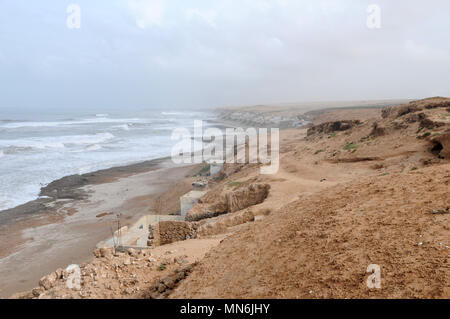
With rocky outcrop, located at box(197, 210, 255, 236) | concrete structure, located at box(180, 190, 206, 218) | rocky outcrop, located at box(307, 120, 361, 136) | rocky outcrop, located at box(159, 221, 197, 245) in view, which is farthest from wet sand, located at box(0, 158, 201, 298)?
rocky outcrop, located at box(307, 120, 361, 136)

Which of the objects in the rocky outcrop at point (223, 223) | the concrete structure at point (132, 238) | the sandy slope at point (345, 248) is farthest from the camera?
the concrete structure at point (132, 238)

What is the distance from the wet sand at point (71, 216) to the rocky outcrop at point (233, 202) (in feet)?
14.5

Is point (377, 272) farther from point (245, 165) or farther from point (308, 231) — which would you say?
point (245, 165)

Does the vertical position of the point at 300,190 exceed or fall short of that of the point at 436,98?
it falls short

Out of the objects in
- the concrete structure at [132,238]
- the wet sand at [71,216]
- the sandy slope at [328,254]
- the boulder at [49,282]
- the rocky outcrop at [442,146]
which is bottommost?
the wet sand at [71,216]

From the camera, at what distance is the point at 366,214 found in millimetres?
4871

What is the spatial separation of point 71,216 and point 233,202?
9.45 m

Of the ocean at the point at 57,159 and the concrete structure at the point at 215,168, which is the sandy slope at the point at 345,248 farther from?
the ocean at the point at 57,159

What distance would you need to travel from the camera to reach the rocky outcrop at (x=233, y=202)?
38.6 feet

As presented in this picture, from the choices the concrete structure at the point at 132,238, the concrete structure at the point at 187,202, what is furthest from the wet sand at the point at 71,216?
the concrete structure at the point at 187,202

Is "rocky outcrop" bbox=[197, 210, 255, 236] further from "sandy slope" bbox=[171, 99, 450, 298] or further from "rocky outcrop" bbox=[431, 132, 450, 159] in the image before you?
"rocky outcrop" bbox=[431, 132, 450, 159]

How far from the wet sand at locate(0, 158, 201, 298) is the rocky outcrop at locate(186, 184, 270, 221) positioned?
4409 millimetres
